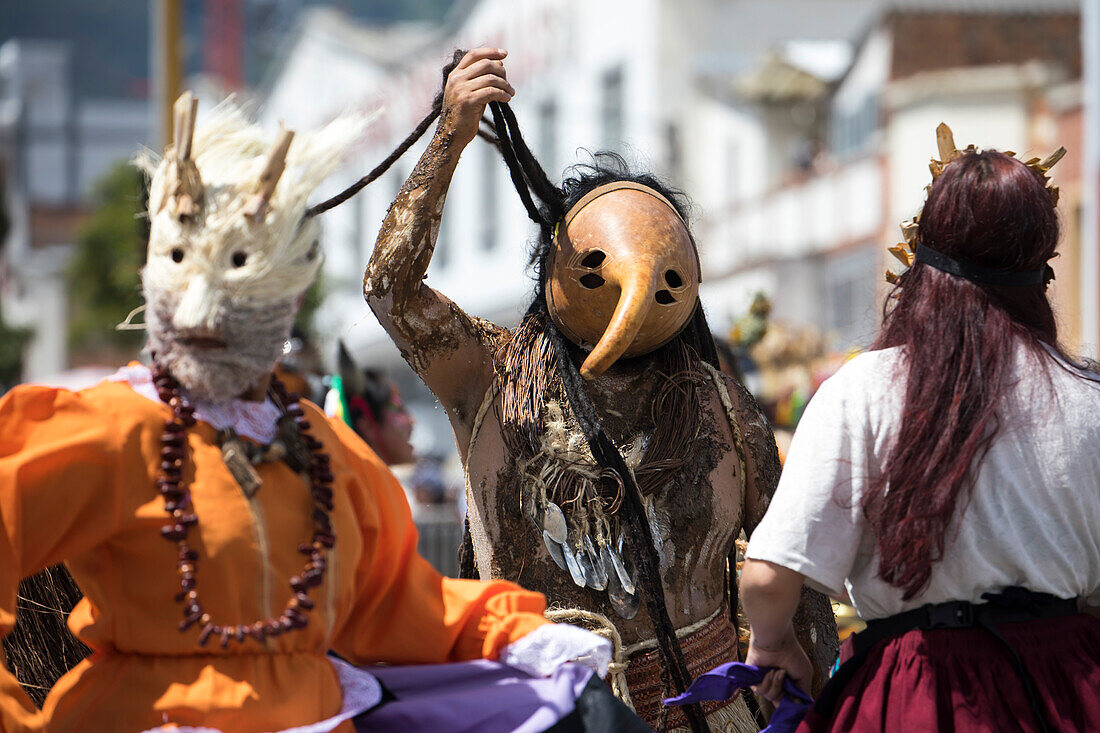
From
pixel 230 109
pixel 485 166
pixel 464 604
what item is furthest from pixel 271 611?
pixel 485 166

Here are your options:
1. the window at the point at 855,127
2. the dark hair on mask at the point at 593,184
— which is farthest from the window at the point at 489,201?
the dark hair on mask at the point at 593,184

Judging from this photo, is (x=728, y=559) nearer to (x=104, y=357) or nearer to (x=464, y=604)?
(x=464, y=604)

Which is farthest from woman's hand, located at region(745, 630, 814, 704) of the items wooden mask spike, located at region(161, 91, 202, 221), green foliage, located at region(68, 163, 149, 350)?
green foliage, located at region(68, 163, 149, 350)

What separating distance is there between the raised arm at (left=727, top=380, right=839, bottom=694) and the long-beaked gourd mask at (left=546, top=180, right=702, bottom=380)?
0.88 feet

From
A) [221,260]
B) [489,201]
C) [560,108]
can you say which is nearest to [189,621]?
[221,260]

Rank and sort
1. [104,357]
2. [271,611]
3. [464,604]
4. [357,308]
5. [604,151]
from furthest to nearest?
[104,357]
[357,308]
[604,151]
[464,604]
[271,611]

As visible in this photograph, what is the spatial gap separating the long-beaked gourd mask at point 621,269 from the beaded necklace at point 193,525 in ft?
2.87

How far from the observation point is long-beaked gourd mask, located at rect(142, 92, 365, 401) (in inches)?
83.7

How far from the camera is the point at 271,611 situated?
2107 millimetres

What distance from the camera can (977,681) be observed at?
7.32 ft

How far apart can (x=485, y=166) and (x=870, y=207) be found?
11.2 metres

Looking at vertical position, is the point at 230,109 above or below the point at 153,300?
above

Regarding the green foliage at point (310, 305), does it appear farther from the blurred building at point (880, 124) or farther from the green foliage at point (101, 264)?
the green foliage at point (101, 264)

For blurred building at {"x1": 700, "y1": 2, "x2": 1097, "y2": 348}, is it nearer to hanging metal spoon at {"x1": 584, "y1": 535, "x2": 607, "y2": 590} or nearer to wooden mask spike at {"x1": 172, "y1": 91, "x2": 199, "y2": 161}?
hanging metal spoon at {"x1": 584, "y1": 535, "x2": 607, "y2": 590}
